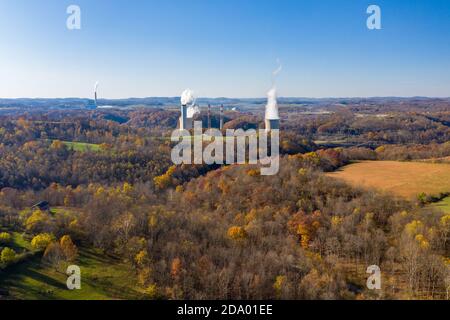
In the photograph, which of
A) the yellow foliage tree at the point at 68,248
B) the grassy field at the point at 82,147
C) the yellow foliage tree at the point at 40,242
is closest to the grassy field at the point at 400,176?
the yellow foliage tree at the point at 68,248

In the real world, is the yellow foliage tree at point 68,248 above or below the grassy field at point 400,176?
below

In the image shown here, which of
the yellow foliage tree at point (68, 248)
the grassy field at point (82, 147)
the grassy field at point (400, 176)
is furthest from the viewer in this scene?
the grassy field at point (82, 147)

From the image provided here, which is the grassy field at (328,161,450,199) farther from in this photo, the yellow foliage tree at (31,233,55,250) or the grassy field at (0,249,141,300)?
the yellow foliage tree at (31,233,55,250)

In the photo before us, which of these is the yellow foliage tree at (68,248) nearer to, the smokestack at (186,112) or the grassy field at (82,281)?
the grassy field at (82,281)

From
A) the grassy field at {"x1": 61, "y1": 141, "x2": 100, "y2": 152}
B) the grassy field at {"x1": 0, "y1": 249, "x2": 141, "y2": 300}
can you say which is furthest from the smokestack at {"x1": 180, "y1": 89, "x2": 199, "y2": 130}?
the grassy field at {"x1": 0, "y1": 249, "x2": 141, "y2": 300}
